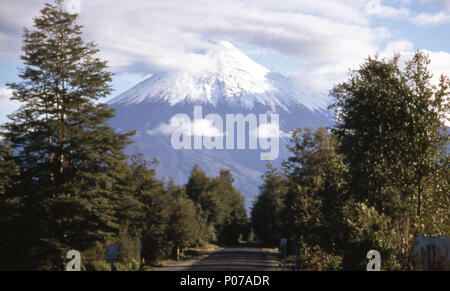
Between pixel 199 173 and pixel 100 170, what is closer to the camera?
pixel 100 170

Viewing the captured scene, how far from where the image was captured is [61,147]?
3578cm

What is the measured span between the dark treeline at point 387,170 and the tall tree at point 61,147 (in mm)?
14242

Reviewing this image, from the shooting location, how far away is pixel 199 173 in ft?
407

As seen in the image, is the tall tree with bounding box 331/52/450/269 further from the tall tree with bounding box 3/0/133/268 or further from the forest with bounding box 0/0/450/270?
the tall tree with bounding box 3/0/133/268

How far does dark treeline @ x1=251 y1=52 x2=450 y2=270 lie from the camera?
25.4 m

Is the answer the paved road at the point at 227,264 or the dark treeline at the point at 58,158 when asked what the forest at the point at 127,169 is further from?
the paved road at the point at 227,264

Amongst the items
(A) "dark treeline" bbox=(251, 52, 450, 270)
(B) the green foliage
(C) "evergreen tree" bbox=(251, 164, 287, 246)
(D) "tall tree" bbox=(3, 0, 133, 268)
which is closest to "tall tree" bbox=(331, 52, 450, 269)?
(A) "dark treeline" bbox=(251, 52, 450, 270)

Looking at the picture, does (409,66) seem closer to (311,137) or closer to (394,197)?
(394,197)

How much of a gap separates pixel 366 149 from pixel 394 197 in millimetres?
4423

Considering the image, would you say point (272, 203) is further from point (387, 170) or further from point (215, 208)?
point (387, 170)

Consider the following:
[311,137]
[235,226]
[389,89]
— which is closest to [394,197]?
[389,89]

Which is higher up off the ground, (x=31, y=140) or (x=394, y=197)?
(x=31, y=140)
